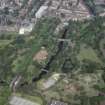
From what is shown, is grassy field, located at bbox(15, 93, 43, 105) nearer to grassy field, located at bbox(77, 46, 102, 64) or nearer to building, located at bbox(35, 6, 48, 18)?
grassy field, located at bbox(77, 46, 102, 64)

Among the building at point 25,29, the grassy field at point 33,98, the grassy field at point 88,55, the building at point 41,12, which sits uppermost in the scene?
the building at point 41,12

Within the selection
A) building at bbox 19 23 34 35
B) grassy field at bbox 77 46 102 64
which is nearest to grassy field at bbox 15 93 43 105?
grassy field at bbox 77 46 102 64

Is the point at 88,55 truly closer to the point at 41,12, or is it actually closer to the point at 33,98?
the point at 33,98

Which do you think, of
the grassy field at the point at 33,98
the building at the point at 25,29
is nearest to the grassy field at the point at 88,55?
the grassy field at the point at 33,98

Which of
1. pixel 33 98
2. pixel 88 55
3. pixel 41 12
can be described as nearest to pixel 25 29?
pixel 41 12

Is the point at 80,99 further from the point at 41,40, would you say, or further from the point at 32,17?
the point at 32,17

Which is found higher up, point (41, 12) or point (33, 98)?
point (41, 12)

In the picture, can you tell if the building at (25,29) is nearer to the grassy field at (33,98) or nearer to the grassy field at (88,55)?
the grassy field at (88,55)

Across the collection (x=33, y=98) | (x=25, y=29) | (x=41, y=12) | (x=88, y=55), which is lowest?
(x=33, y=98)

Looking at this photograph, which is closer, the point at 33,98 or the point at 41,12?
the point at 33,98
